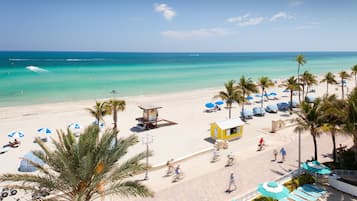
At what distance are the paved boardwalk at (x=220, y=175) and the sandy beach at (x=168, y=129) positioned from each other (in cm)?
11

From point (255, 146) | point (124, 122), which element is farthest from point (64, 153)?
point (124, 122)

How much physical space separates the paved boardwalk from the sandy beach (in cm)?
11

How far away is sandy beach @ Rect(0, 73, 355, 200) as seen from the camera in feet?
57.3

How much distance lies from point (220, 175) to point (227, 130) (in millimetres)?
6679

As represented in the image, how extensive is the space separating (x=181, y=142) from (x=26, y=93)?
34.2 m

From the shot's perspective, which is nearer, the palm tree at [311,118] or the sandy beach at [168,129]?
the palm tree at [311,118]

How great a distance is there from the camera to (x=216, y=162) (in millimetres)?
17125

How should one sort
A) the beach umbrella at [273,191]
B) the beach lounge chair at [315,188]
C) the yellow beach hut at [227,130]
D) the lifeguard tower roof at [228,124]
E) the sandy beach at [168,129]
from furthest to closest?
the lifeguard tower roof at [228,124]
the yellow beach hut at [227,130]
the sandy beach at [168,129]
the beach lounge chair at [315,188]
the beach umbrella at [273,191]

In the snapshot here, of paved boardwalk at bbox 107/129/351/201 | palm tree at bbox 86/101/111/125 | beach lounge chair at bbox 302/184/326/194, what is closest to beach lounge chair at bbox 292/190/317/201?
beach lounge chair at bbox 302/184/326/194

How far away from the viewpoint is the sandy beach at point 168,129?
17.5 meters

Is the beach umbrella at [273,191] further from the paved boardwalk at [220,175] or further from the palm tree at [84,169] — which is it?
the palm tree at [84,169]

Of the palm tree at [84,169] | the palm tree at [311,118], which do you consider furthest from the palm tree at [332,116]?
the palm tree at [84,169]

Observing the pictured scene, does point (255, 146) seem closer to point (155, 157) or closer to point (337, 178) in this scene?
point (337, 178)

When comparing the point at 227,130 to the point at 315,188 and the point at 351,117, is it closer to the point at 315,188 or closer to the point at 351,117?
the point at 315,188
